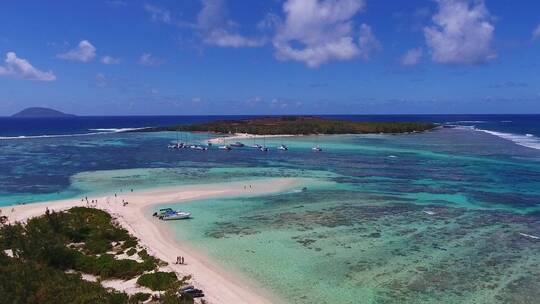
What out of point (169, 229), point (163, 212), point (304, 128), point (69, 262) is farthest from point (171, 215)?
point (304, 128)

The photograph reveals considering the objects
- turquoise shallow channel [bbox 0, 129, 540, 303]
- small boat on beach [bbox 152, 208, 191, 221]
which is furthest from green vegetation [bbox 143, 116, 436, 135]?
small boat on beach [bbox 152, 208, 191, 221]

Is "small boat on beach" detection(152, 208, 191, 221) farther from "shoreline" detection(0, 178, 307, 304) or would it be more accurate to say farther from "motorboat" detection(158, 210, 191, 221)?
"shoreline" detection(0, 178, 307, 304)

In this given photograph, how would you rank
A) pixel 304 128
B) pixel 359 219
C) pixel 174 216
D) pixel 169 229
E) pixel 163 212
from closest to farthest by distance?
1. pixel 169 229
2. pixel 359 219
3. pixel 174 216
4. pixel 163 212
5. pixel 304 128

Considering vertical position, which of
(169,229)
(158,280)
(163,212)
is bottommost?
(169,229)

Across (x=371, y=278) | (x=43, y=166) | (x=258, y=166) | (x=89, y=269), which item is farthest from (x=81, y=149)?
(x=371, y=278)

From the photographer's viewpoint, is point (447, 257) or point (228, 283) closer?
point (228, 283)

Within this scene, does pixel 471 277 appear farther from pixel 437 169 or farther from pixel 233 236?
pixel 437 169

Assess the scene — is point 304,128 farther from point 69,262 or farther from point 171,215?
point 69,262
